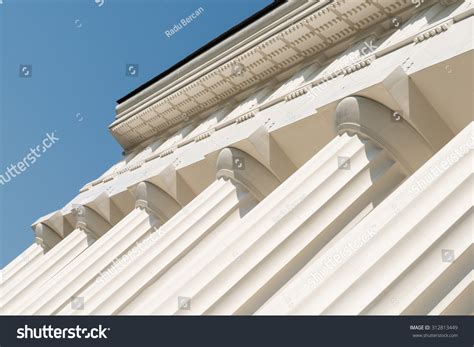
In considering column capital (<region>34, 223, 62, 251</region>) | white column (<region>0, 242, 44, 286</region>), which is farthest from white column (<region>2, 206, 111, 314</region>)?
column capital (<region>34, 223, 62, 251</region>)

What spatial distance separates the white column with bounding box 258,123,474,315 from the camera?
475 cm

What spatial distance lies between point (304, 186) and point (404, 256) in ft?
7.82

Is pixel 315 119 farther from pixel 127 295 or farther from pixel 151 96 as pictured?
pixel 151 96

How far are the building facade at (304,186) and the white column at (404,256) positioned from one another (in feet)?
0.05

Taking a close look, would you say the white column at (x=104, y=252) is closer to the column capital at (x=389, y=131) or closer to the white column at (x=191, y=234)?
the white column at (x=191, y=234)

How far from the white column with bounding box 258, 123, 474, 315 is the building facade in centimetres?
1

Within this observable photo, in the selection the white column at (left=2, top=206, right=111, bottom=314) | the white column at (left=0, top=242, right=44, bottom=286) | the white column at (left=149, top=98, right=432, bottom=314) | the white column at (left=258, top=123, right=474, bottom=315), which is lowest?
the white column at (left=258, top=123, right=474, bottom=315)

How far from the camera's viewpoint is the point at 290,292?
5.20 metres

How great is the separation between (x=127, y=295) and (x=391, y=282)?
467 centimetres

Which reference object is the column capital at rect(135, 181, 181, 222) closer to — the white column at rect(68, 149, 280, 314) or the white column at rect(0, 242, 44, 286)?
the white column at rect(68, 149, 280, 314)

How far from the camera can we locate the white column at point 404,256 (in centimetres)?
475

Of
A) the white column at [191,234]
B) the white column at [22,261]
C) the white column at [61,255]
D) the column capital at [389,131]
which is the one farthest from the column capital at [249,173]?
the white column at [22,261]
